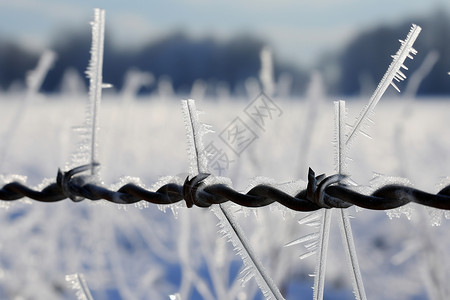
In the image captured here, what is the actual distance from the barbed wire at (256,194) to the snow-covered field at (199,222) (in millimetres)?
22

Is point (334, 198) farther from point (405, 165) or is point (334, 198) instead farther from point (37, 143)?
point (37, 143)

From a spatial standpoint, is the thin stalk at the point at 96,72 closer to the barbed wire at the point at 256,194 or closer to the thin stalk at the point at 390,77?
the barbed wire at the point at 256,194

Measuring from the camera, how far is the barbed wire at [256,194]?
606mm

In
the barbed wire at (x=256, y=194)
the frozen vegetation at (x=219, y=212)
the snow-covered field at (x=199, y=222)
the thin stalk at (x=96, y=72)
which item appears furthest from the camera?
the snow-covered field at (x=199, y=222)

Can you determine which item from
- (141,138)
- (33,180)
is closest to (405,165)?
(141,138)

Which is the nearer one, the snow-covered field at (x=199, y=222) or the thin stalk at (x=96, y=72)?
the thin stalk at (x=96, y=72)

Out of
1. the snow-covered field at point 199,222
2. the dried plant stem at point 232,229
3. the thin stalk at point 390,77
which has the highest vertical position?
the thin stalk at point 390,77

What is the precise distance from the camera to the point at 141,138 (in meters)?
5.23

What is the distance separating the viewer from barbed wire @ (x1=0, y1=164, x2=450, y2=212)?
606 millimetres

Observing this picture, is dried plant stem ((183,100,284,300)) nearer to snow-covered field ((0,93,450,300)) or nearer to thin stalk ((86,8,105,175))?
snow-covered field ((0,93,450,300))

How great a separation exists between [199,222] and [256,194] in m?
1.68

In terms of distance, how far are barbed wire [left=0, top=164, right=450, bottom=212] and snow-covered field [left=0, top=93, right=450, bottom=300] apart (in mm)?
22

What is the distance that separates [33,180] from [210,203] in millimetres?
6063

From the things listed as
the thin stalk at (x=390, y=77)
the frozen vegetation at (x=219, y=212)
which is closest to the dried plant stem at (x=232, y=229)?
the frozen vegetation at (x=219, y=212)
